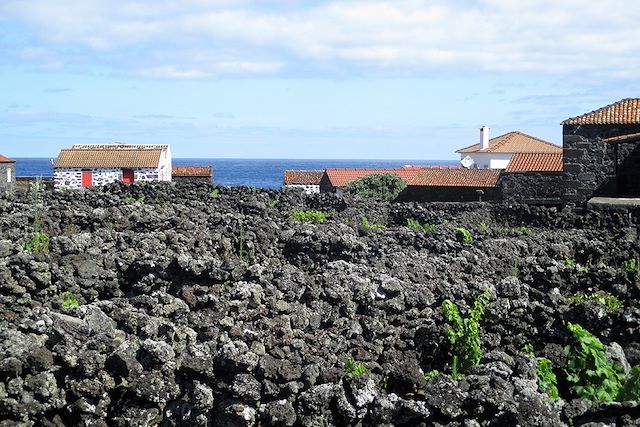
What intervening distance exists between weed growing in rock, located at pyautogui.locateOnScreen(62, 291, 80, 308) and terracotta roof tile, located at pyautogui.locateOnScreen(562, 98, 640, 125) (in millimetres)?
28522

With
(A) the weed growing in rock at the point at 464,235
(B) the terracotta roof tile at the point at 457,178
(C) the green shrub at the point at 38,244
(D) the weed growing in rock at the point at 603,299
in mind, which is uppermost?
(B) the terracotta roof tile at the point at 457,178

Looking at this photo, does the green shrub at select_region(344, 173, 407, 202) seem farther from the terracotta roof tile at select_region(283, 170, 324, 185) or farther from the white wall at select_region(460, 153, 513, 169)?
the white wall at select_region(460, 153, 513, 169)

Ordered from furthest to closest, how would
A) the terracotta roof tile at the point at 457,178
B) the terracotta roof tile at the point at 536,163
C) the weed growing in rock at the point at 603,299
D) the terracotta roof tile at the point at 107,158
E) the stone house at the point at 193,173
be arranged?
1. the stone house at the point at 193,173
2. the terracotta roof tile at the point at 107,158
3. the terracotta roof tile at the point at 457,178
4. the terracotta roof tile at the point at 536,163
5. the weed growing in rock at the point at 603,299

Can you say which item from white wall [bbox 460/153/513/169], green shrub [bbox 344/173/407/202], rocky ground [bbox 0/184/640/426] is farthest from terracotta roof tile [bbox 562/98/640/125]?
white wall [bbox 460/153/513/169]

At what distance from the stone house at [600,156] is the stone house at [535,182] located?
470 cm

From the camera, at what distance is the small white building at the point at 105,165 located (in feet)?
173

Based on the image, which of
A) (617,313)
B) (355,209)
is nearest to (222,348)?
(617,313)

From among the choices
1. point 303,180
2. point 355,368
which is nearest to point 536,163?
point 303,180

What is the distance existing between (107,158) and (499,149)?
41111mm

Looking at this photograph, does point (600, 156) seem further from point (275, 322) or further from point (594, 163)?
point (275, 322)

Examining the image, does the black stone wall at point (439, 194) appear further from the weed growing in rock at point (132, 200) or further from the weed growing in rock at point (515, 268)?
the weed growing in rock at point (515, 268)

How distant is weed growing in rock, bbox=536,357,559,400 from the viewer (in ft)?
30.0

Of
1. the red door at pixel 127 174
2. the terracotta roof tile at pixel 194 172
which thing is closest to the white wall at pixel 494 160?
the terracotta roof tile at pixel 194 172

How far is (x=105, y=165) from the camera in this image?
52.9 meters
